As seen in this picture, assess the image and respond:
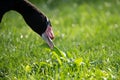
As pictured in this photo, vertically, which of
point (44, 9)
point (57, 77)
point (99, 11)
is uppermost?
point (57, 77)

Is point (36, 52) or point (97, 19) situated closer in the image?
point (36, 52)

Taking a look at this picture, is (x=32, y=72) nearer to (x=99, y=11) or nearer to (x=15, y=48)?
(x=15, y=48)

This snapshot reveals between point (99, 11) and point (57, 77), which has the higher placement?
point (57, 77)

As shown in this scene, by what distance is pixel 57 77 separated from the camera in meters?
5.50

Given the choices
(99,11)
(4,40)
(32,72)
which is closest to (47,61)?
(32,72)

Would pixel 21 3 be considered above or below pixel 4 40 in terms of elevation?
above

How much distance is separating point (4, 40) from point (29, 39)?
51 centimetres

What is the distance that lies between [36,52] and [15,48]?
0.33 m

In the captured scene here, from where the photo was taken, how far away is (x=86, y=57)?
6.30 meters

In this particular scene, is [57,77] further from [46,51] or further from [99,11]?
[99,11]

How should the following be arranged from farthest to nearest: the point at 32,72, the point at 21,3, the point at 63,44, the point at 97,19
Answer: the point at 97,19 < the point at 63,44 < the point at 21,3 < the point at 32,72

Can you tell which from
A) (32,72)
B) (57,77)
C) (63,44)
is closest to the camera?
(57,77)

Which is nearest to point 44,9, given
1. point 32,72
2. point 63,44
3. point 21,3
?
point 63,44

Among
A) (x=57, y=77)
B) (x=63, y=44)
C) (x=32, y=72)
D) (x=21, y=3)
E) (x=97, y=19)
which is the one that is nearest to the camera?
(x=57, y=77)
